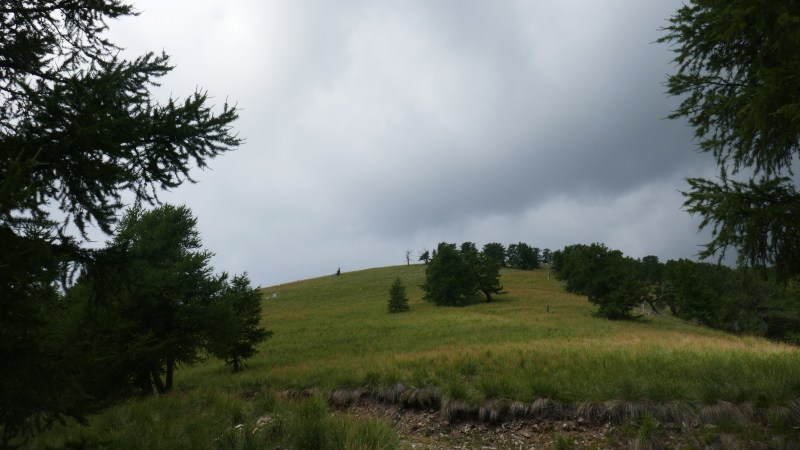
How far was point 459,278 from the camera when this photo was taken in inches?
2189

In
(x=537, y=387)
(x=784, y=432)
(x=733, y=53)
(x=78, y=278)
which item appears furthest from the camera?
(x=537, y=387)

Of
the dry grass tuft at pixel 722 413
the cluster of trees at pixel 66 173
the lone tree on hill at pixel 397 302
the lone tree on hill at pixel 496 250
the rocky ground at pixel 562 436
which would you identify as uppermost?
the lone tree on hill at pixel 496 250

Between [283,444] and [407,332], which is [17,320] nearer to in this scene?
[283,444]

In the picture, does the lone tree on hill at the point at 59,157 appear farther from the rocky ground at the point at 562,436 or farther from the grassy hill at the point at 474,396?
the rocky ground at the point at 562,436

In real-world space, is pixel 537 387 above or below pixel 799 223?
below

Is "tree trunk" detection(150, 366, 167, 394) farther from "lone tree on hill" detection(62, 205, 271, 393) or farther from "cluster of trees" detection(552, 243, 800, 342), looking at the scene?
"cluster of trees" detection(552, 243, 800, 342)

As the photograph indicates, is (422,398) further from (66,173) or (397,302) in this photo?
(397,302)

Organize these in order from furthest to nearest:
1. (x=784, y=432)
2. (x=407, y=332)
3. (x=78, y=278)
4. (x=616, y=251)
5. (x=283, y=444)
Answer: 1. (x=616, y=251)
2. (x=407, y=332)
3. (x=784, y=432)
4. (x=283, y=444)
5. (x=78, y=278)

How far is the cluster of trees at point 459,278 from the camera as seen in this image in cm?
5406

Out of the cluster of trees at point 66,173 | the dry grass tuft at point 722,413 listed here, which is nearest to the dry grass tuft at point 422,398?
the dry grass tuft at point 722,413

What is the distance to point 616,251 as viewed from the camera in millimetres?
46188

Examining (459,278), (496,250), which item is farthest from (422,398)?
(496,250)

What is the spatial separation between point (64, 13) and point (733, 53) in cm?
1245

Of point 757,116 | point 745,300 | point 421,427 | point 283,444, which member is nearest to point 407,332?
point 421,427
